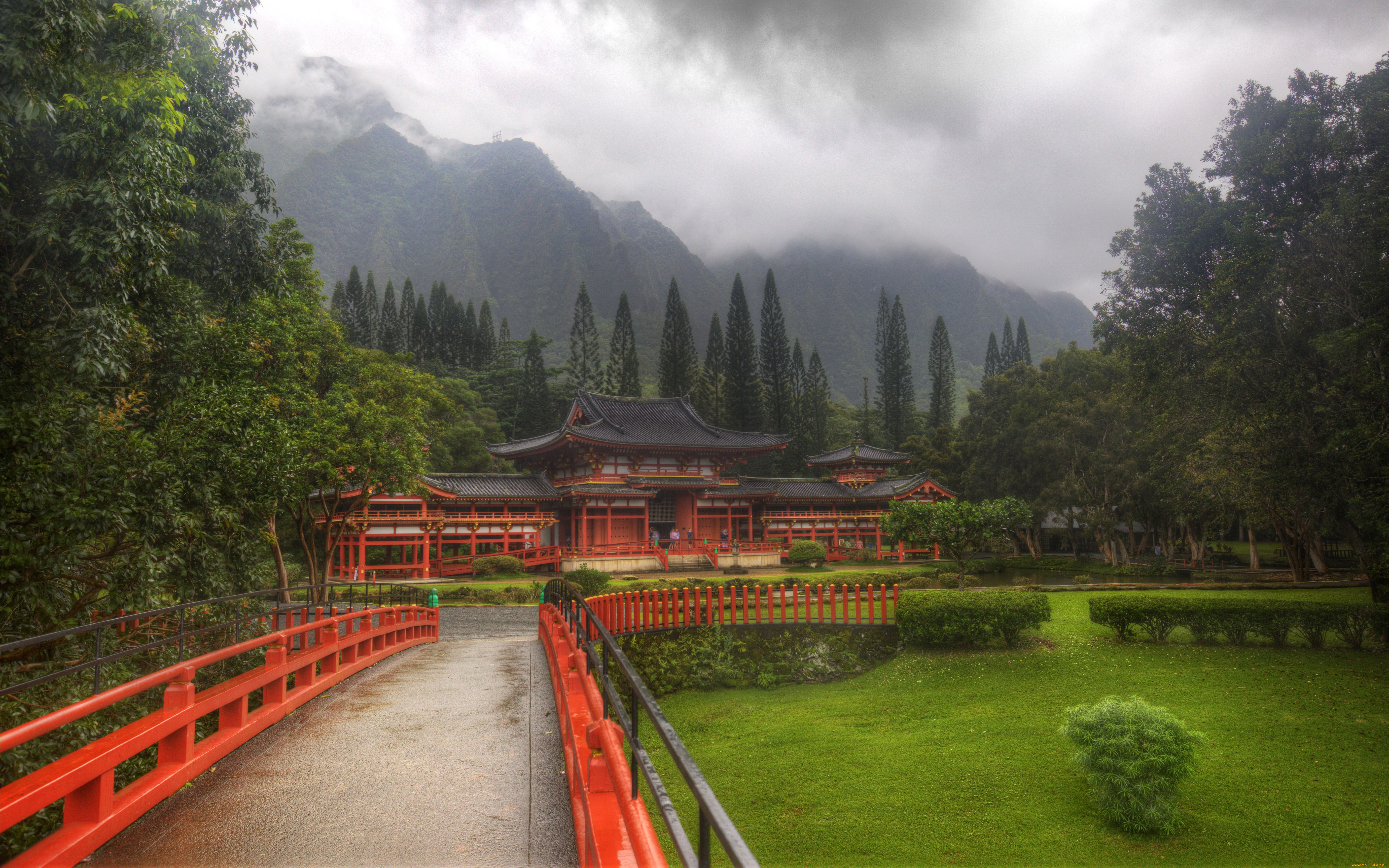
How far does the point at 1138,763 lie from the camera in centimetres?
688

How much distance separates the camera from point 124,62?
7648 millimetres

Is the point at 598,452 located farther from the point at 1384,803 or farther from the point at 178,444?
the point at 1384,803

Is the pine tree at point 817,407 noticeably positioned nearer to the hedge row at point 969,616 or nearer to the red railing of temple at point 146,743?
the hedge row at point 969,616

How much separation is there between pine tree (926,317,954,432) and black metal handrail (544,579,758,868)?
6078 centimetres

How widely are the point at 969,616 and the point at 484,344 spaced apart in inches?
2418

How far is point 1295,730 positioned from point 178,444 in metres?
14.0

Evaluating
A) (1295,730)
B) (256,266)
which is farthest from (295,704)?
(1295,730)

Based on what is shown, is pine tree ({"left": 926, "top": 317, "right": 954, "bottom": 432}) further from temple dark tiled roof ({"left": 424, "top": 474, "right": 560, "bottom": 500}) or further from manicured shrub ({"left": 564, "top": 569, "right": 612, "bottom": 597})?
manicured shrub ({"left": 564, "top": 569, "right": 612, "bottom": 597})

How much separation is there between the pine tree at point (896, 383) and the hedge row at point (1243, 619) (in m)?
49.2

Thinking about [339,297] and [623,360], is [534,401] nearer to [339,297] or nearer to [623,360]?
[623,360]

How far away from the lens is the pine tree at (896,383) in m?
62.0

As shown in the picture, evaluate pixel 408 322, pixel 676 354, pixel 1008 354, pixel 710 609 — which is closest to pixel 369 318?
pixel 408 322

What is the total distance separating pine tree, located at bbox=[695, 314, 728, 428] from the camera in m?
59.3

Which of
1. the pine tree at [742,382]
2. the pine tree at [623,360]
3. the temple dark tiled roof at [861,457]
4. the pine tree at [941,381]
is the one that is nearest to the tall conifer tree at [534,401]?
the pine tree at [623,360]
